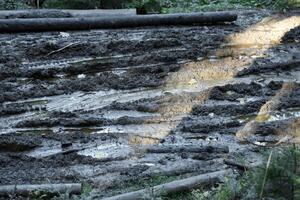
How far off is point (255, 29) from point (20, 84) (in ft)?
22.9

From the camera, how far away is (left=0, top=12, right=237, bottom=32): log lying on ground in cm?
1354

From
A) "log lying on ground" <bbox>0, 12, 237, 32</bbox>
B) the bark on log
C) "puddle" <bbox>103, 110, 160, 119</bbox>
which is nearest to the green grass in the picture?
the bark on log

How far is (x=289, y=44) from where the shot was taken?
13.7 meters

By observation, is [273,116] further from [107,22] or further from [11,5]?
[11,5]

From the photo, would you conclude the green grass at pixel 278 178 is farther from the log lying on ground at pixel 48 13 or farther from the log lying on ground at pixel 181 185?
the log lying on ground at pixel 48 13

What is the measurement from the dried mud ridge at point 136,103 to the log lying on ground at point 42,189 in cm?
30

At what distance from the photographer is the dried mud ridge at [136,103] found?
7.48 m

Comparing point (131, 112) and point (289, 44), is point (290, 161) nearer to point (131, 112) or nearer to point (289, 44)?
point (131, 112)

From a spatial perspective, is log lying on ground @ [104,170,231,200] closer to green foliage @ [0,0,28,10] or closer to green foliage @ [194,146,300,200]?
green foliage @ [194,146,300,200]

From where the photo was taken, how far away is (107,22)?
46.5ft

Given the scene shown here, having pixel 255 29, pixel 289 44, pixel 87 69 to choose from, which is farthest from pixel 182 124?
pixel 255 29

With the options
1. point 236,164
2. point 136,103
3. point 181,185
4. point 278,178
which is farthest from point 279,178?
point 136,103

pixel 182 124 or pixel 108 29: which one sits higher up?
pixel 108 29

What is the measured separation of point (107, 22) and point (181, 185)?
851 cm
